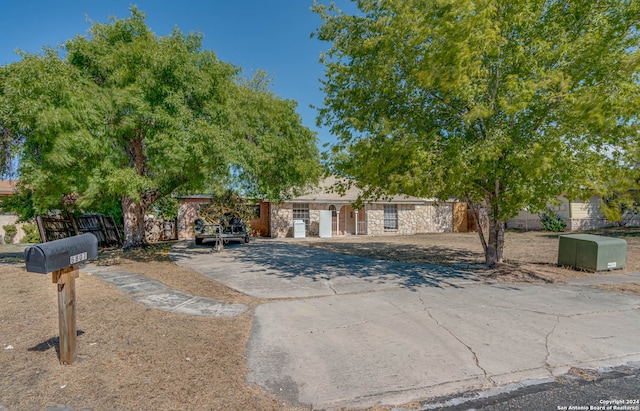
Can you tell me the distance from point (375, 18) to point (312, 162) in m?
8.34

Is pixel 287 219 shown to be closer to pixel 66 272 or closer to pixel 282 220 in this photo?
pixel 282 220

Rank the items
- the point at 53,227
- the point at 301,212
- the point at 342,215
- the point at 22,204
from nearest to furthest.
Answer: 1. the point at 22,204
2. the point at 53,227
3. the point at 301,212
4. the point at 342,215

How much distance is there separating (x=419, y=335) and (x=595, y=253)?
7.69 m

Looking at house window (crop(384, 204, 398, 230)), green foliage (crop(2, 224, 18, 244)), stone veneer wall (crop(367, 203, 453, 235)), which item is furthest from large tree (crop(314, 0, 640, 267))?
green foliage (crop(2, 224, 18, 244))

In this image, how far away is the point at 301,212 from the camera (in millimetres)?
23438

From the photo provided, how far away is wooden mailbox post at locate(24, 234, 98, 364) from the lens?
3352mm

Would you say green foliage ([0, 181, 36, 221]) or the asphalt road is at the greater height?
green foliage ([0, 181, 36, 221])

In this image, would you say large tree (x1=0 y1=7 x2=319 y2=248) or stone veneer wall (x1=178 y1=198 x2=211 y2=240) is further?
stone veneer wall (x1=178 y1=198 x2=211 y2=240)

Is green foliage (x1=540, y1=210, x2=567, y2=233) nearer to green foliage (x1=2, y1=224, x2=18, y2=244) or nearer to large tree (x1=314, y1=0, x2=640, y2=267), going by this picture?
large tree (x1=314, y1=0, x2=640, y2=267)

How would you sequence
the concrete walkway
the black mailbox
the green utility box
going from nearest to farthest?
the black mailbox, the concrete walkway, the green utility box

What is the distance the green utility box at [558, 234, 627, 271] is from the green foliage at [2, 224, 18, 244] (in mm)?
25467

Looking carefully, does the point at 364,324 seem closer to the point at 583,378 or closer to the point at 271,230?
the point at 583,378

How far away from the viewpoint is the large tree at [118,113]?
825cm

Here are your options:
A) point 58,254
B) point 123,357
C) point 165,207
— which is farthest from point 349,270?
point 165,207
